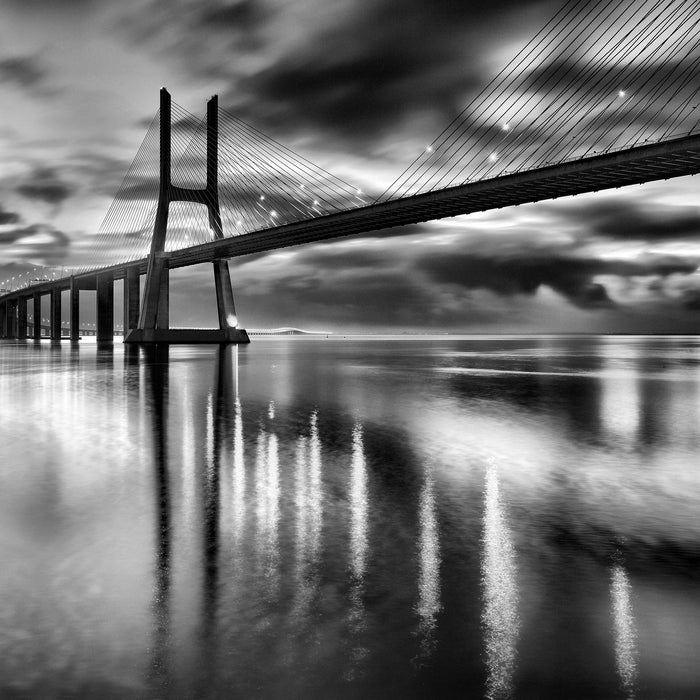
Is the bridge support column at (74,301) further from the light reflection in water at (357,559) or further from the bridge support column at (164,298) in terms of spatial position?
the light reflection in water at (357,559)

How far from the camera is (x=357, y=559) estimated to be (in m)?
4.81

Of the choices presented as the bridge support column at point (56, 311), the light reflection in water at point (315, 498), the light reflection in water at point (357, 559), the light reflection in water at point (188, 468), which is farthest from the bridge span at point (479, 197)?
the bridge support column at point (56, 311)

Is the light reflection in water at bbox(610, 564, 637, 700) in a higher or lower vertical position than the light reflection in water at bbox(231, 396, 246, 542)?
higher

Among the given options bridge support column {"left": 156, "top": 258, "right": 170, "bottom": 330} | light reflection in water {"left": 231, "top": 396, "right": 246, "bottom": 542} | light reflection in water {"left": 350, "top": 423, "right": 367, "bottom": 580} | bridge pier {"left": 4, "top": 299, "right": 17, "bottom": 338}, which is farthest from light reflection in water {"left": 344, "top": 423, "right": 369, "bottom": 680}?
bridge pier {"left": 4, "top": 299, "right": 17, "bottom": 338}

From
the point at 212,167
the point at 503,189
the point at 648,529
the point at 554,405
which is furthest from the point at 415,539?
the point at 212,167

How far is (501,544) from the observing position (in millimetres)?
5254

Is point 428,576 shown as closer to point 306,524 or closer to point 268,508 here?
point 306,524

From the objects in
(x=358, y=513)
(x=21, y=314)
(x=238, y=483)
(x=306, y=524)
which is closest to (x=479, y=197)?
(x=238, y=483)

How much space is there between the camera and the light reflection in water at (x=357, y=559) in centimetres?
322

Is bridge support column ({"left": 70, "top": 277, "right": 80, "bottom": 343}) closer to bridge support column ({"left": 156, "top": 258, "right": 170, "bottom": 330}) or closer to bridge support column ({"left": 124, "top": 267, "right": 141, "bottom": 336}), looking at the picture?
bridge support column ({"left": 124, "top": 267, "right": 141, "bottom": 336})

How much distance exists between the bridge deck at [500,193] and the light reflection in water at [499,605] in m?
30.0

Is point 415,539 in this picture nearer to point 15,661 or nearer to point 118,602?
point 118,602

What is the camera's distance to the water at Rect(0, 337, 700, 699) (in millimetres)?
3090

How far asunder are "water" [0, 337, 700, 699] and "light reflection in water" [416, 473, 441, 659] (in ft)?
0.07
